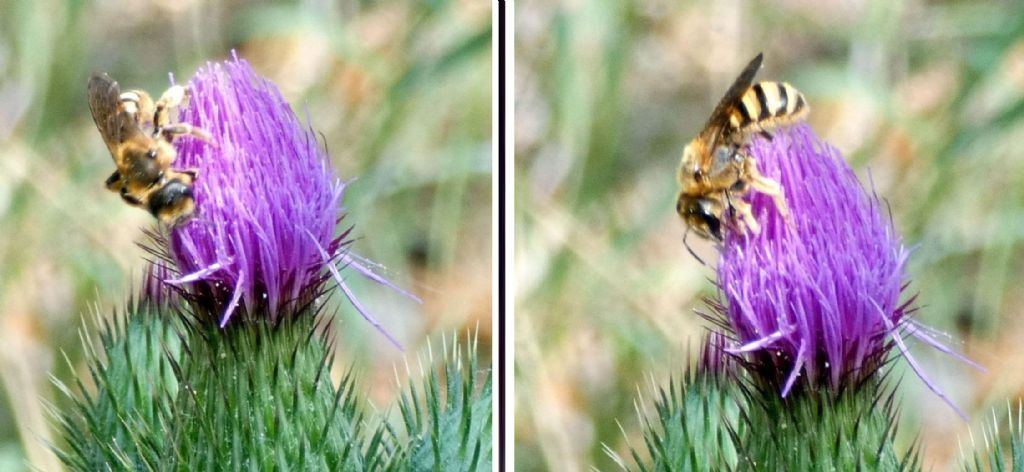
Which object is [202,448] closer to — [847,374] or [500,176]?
[500,176]

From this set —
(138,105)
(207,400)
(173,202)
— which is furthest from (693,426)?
(138,105)

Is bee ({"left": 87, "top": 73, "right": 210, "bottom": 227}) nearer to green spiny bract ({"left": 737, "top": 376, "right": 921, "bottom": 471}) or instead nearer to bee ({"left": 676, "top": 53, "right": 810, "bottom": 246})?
bee ({"left": 676, "top": 53, "right": 810, "bottom": 246})

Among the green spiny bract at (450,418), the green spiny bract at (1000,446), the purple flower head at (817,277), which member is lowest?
the green spiny bract at (1000,446)

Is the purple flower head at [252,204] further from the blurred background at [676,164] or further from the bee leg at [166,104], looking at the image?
the blurred background at [676,164]

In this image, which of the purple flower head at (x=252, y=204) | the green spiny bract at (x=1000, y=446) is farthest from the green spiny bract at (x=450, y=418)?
the green spiny bract at (x=1000, y=446)

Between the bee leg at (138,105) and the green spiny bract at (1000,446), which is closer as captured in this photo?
the green spiny bract at (1000,446)

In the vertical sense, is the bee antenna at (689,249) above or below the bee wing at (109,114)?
below
